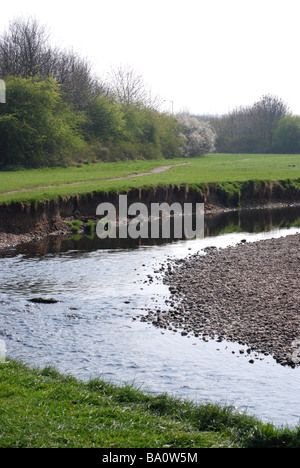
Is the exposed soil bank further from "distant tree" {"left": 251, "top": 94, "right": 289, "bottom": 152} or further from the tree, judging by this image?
"distant tree" {"left": 251, "top": 94, "right": 289, "bottom": 152}

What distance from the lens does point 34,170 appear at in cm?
4116

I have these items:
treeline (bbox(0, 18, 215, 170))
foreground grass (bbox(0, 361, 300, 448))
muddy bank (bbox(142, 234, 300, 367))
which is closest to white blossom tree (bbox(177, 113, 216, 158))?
treeline (bbox(0, 18, 215, 170))

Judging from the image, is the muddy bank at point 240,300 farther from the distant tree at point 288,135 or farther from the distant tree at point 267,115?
the distant tree at point 267,115

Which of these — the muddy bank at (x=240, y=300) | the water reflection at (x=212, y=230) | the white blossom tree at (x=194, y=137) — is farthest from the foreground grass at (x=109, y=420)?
the white blossom tree at (x=194, y=137)

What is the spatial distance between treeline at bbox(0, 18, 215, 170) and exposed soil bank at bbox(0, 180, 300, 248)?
50.3ft

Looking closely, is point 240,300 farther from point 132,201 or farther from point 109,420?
point 132,201

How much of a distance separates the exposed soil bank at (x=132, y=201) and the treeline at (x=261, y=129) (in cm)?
6555

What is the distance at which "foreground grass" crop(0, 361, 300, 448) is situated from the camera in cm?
587

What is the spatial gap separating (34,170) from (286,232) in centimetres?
2250

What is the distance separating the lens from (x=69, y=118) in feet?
164

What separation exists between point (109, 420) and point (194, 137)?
7550cm

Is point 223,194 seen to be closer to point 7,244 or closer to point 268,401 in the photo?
point 7,244

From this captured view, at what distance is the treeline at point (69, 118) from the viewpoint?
138 feet
